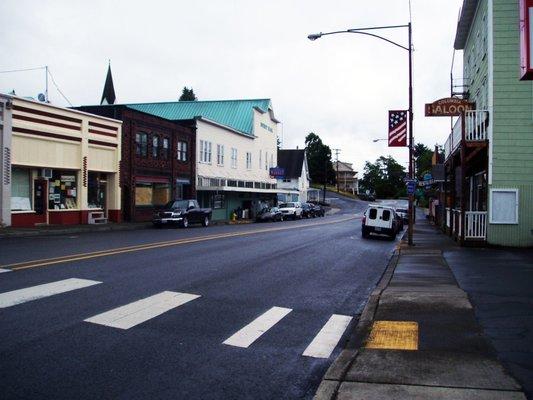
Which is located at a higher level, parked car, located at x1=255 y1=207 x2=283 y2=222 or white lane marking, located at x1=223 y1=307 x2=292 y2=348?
white lane marking, located at x1=223 y1=307 x2=292 y2=348

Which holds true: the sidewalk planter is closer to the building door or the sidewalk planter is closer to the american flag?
the building door

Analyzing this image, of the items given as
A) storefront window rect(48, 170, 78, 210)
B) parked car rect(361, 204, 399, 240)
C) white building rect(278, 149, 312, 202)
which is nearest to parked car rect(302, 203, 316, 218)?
white building rect(278, 149, 312, 202)

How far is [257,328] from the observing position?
736 centimetres

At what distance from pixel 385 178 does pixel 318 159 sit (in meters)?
40.3

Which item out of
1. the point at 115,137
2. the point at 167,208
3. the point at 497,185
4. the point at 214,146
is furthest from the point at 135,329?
the point at 214,146

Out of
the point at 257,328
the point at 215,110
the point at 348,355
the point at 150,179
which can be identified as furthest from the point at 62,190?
the point at 215,110

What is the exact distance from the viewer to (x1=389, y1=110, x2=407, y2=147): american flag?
826 inches

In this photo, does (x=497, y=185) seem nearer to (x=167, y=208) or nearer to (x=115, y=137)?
(x=167, y=208)

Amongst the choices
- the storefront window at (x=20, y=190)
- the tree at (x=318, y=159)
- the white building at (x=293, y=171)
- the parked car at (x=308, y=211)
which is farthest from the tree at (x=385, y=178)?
the storefront window at (x=20, y=190)

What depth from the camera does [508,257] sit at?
16.2 meters

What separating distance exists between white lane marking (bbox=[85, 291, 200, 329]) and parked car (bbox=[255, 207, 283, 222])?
38.7 m

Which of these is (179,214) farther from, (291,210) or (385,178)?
(385,178)

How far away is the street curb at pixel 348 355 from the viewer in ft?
16.1

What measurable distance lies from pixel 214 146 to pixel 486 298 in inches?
1556
